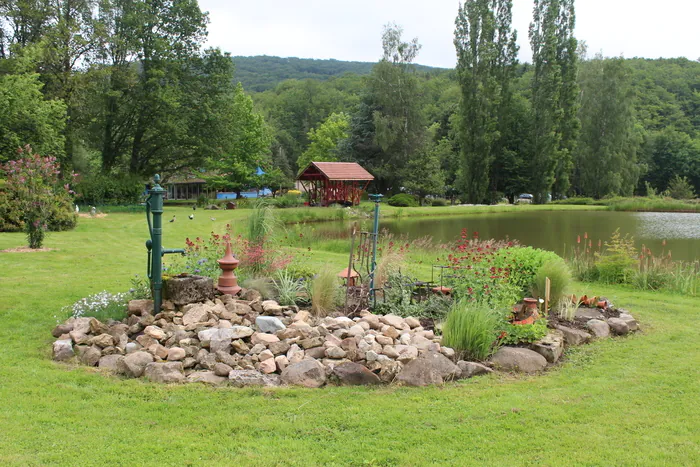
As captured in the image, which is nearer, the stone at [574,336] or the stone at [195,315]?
the stone at [195,315]

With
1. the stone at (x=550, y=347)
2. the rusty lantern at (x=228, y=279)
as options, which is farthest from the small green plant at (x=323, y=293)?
the stone at (x=550, y=347)

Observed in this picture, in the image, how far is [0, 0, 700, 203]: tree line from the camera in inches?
986

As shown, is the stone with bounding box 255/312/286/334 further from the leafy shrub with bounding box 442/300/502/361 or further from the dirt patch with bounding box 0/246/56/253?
the dirt patch with bounding box 0/246/56/253

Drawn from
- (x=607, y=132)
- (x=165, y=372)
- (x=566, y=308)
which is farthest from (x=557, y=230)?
(x=607, y=132)

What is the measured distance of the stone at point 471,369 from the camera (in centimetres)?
439

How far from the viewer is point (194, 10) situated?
28.5 meters

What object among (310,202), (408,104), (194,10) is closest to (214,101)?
(194,10)

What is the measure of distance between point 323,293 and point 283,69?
125 meters

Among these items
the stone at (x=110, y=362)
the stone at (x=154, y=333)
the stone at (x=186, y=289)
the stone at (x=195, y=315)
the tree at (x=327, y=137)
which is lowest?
the stone at (x=110, y=362)

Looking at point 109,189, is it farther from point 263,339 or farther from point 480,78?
point 480,78

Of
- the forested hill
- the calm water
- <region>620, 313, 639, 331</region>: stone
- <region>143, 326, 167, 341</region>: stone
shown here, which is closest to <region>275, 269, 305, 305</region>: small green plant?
<region>143, 326, 167, 341</region>: stone

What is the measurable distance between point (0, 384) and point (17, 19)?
88.3 feet

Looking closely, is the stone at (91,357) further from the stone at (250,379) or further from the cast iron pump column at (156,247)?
the stone at (250,379)

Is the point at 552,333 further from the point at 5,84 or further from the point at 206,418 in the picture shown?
the point at 5,84
